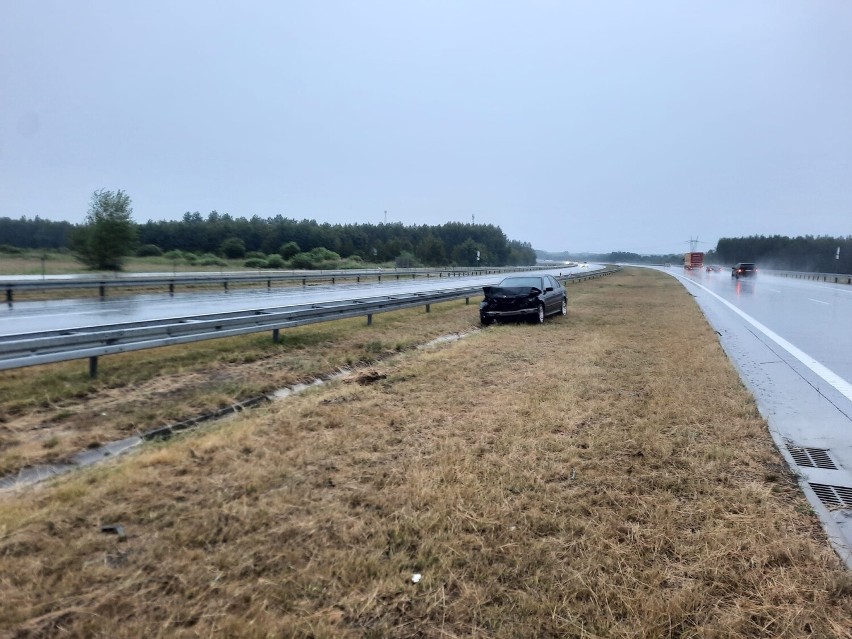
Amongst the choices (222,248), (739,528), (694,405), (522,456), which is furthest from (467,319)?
(222,248)

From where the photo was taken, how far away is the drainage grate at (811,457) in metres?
4.73

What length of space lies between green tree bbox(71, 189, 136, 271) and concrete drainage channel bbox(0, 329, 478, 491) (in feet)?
107

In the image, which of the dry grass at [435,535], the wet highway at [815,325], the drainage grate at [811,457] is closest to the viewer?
the dry grass at [435,535]

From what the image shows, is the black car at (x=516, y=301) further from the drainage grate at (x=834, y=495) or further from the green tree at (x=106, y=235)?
the green tree at (x=106, y=235)

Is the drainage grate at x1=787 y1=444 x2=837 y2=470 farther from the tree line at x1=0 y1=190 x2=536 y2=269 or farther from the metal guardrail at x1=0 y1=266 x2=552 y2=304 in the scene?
the tree line at x1=0 y1=190 x2=536 y2=269

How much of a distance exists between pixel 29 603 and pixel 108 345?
5.69 m

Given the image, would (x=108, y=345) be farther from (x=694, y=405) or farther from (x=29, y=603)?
(x=694, y=405)

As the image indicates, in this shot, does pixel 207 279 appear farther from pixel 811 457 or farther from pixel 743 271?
pixel 743 271

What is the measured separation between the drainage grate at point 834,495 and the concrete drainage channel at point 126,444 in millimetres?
5779

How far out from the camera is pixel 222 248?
3361 inches

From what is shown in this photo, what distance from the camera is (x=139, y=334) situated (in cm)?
805

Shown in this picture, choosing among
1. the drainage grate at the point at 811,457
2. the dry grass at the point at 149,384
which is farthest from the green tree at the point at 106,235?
the drainage grate at the point at 811,457

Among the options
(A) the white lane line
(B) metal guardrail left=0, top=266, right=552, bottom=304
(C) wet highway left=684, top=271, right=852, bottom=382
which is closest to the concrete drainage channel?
(A) the white lane line

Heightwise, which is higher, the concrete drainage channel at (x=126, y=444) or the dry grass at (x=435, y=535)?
the dry grass at (x=435, y=535)
